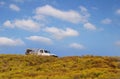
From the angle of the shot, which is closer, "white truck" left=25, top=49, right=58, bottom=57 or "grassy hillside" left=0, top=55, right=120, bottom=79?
"grassy hillside" left=0, top=55, right=120, bottom=79

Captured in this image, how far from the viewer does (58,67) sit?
7856 centimetres

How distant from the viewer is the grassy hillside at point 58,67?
65.4 m

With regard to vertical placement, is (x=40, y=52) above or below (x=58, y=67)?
above

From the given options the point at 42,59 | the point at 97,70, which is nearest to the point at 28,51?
the point at 42,59

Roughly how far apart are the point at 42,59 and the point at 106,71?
83.8 feet

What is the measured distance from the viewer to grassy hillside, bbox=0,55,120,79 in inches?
2576

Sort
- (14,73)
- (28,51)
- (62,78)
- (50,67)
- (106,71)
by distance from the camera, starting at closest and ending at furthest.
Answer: (62,78), (106,71), (14,73), (50,67), (28,51)

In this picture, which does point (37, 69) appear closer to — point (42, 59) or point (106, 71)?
point (42, 59)

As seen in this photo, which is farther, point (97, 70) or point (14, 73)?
point (14, 73)

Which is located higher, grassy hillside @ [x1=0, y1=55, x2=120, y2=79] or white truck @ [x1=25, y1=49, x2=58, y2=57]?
white truck @ [x1=25, y1=49, x2=58, y2=57]

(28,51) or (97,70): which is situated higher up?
(28,51)

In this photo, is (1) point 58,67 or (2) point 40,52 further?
(2) point 40,52

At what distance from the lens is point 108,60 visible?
83.5 metres

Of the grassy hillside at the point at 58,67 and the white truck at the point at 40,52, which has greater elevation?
the white truck at the point at 40,52
